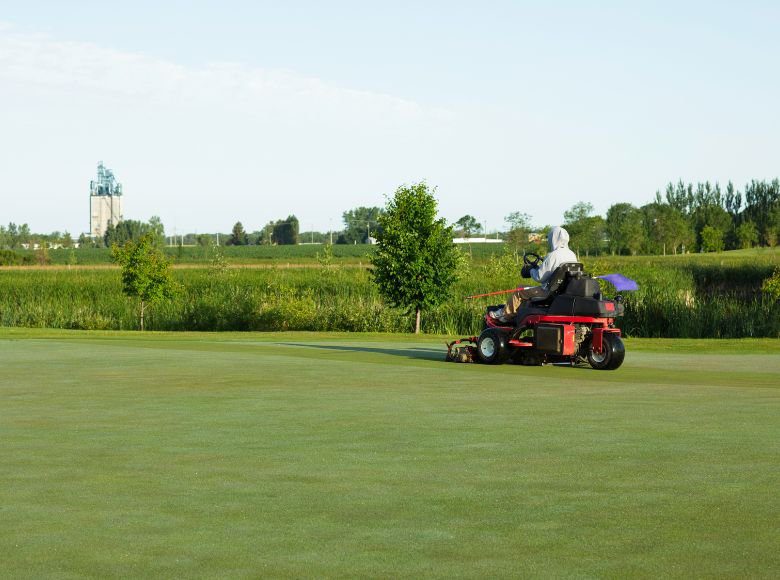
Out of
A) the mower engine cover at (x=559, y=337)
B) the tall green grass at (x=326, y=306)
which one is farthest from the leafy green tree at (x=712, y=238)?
the mower engine cover at (x=559, y=337)

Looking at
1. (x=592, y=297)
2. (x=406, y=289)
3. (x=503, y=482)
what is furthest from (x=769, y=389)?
(x=406, y=289)

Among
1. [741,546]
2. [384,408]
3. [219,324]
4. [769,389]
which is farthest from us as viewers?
[219,324]

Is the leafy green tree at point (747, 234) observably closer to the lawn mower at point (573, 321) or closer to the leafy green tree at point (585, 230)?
the leafy green tree at point (585, 230)

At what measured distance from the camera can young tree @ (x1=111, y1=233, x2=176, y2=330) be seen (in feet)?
138

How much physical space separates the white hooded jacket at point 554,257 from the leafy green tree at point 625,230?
425 ft

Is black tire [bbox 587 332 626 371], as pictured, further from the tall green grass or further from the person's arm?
the tall green grass

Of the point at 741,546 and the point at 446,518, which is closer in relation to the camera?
the point at 741,546

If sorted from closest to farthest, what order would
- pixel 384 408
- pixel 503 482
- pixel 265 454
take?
pixel 503 482 → pixel 265 454 → pixel 384 408

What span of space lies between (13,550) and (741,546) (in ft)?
13.6

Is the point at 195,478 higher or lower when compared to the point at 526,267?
lower

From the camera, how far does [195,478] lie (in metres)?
8.46

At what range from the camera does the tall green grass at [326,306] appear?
37.7m

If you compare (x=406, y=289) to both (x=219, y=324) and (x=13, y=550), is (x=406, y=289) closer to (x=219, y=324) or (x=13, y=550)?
(x=219, y=324)

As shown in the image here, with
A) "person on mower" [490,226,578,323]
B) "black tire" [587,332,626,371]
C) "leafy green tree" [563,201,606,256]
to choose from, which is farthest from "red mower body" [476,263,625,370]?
"leafy green tree" [563,201,606,256]
